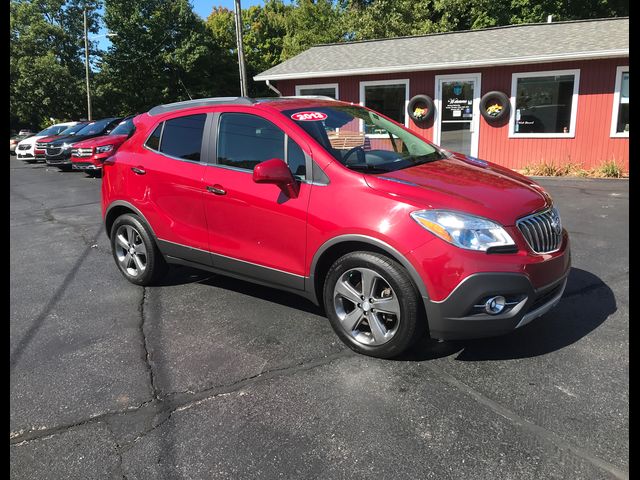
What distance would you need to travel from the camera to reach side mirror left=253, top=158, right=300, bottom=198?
3.30m

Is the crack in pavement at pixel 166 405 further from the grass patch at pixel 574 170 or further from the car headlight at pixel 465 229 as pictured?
the grass patch at pixel 574 170

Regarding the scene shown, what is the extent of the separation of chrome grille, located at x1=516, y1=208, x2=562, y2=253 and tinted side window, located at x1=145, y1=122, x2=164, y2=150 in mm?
3125

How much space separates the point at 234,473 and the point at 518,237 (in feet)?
6.74

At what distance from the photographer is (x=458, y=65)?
1253 cm

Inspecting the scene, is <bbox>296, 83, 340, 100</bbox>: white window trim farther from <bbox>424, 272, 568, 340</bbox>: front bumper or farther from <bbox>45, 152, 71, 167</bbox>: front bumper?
<bbox>424, 272, 568, 340</bbox>: front bumper

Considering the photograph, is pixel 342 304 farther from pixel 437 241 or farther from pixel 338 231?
pixel 437 241

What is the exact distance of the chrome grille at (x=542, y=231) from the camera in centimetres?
305

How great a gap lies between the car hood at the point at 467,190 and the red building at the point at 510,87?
9.76 metres

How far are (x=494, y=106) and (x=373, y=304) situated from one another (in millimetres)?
10992

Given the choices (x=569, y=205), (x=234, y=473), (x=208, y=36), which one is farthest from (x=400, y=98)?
(x=208, y=36)

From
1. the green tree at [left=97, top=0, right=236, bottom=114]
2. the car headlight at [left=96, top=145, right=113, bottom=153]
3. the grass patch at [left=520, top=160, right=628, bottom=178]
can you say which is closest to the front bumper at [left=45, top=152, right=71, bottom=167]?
the car headlight at [left=96, top=145, right=113, bottom=153]

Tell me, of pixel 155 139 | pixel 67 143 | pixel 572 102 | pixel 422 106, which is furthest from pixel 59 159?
pixel 572 102

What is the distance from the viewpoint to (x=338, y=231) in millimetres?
3205

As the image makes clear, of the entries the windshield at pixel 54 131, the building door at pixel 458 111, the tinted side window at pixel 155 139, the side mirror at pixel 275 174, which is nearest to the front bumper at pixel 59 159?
the windshield at pixel 54 131
